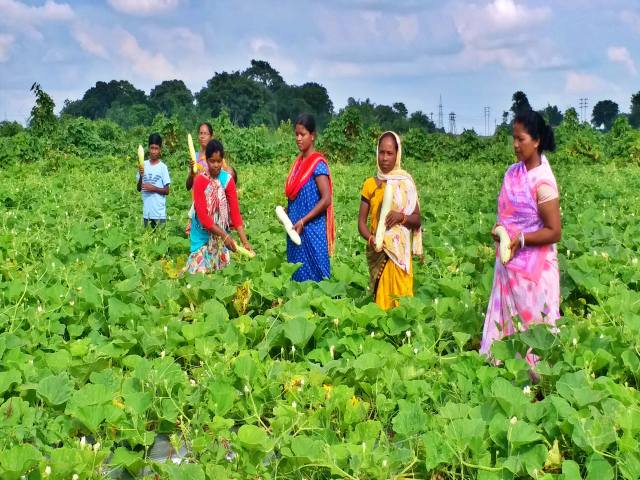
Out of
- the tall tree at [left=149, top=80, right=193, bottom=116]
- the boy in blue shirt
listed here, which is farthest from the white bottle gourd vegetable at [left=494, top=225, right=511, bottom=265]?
the tall tree at [left=149, top=80, right=193, bottom=116]

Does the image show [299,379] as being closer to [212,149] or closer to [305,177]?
[305,177]

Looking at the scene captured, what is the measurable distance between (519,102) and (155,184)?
4.98 metres

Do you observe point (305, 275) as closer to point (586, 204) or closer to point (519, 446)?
point (519, 446)

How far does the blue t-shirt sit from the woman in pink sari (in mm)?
4984

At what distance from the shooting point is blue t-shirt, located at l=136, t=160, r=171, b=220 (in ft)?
28.0

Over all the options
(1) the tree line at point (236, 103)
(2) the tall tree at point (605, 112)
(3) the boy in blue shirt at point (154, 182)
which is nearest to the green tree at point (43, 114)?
(3) the boy in blue shirt at point (154, 182)

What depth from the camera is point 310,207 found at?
5.77 m

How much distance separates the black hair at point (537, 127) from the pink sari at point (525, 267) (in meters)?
0.09

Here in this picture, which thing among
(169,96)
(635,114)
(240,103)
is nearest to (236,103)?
(240,103)

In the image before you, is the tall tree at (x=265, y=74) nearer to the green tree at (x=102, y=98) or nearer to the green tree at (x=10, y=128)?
the green tree at (x=102, y=98)

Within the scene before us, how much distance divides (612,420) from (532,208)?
4.46 ft

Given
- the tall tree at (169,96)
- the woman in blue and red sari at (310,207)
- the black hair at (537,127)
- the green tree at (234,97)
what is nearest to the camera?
the black hair at (537,127)

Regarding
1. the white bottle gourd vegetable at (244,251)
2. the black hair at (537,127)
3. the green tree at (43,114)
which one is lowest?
the white bottle gourd vegetable at (244,251)

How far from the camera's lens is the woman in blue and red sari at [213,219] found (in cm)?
596
